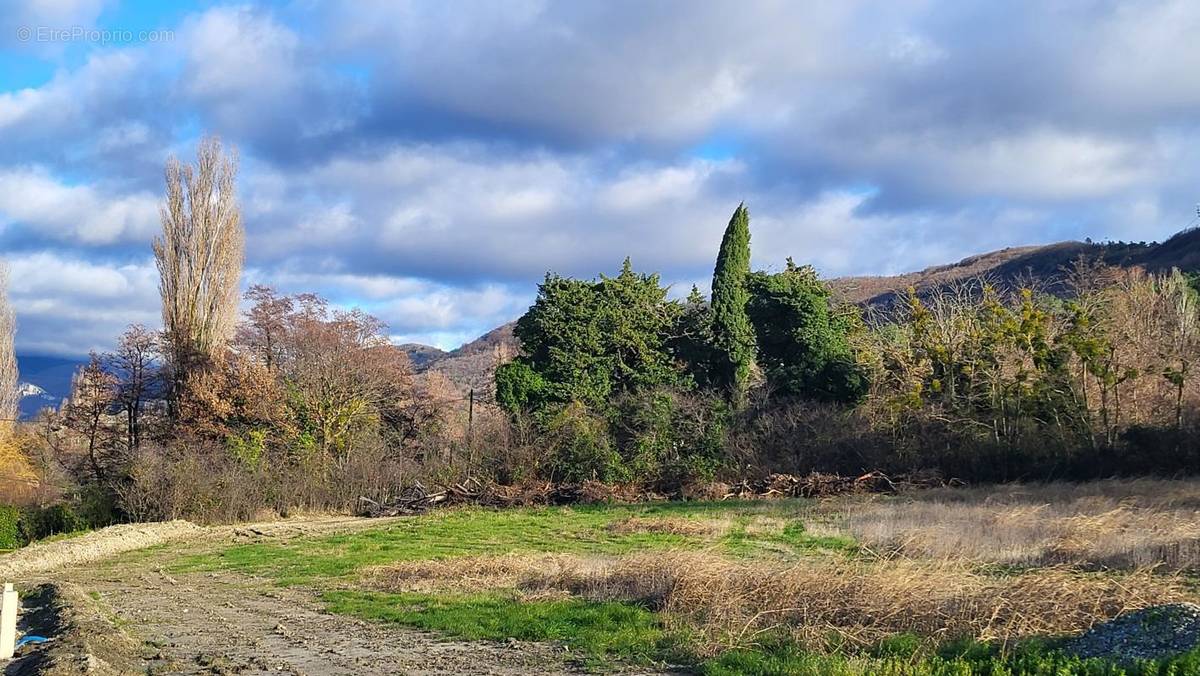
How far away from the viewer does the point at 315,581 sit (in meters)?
17.0

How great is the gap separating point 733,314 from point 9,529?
27.5 meters

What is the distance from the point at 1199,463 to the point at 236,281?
3839 centimetres

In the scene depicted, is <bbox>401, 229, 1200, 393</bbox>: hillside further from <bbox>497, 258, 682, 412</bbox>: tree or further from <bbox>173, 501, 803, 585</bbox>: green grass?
<bbox>173, 501, 803, 585</bbox>: green grass

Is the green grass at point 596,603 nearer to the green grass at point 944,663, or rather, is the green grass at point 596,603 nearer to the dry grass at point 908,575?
the green grass at point 944,663

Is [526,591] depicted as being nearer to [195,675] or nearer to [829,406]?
[195,675]

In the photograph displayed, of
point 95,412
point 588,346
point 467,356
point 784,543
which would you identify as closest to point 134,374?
point 95,412

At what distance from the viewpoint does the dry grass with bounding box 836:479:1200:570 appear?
45.2ft

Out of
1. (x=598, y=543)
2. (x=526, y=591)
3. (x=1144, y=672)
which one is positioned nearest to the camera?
(x=1144, y=672)

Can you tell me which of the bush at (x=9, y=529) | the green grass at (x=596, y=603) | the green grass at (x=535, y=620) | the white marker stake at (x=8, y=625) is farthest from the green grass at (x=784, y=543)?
the bush at (x=9, y=529)

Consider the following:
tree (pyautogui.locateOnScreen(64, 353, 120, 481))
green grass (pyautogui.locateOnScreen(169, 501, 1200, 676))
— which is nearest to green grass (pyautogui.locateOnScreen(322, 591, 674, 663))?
green grass (pyautogui.locateOnScreen(169, 501, 1200, 676))

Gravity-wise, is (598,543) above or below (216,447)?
below

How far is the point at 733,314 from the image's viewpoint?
39.8 meters

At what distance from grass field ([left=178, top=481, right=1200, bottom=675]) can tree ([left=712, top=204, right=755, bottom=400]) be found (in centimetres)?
1594

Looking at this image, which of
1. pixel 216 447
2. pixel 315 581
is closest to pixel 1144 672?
pixel 315 581
